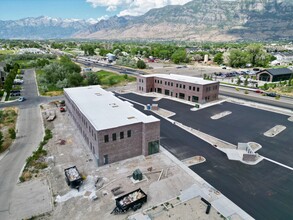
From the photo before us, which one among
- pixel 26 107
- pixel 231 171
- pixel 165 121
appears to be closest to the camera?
pixel 231 171

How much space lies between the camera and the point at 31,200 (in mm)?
23344

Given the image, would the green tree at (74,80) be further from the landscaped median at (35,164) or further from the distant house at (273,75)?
the distant house at (273,75)

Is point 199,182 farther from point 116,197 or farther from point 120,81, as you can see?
point 120,81

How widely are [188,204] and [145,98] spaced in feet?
149

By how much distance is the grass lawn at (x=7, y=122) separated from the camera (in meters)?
36.5

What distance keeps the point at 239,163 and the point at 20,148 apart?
112 ft

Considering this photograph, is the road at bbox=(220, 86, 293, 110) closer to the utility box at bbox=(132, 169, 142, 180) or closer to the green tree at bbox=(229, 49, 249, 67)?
the utility box at bbox=(132, 169, 142, 180)

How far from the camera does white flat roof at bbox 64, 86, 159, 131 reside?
101 feet

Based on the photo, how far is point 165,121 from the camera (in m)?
47.2

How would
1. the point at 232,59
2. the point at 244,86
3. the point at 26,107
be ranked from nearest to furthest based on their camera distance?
the point at 26,107 < the point at 244,86 < the point at 232,59

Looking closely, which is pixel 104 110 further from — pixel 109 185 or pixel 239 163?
pixel 239 163

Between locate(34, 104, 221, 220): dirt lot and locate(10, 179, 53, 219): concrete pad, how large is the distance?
80 centimetres

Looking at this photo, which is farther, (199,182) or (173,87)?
(173,87)

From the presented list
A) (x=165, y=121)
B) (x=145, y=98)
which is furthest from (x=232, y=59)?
(x=165, y=121)
